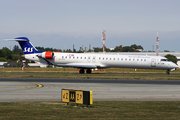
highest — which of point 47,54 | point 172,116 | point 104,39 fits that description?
point 104,39

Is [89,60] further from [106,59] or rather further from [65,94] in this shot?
[65,94]

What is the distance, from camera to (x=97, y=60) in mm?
48062

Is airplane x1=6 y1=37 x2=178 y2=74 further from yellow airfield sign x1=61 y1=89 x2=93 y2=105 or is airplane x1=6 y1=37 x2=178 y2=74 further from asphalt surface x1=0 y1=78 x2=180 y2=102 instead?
yellow airfield sign x1=61 y1=89 x2=93 y2=105

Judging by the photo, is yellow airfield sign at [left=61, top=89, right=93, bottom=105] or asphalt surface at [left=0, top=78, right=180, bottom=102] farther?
asphalt surface at [left=0, top=78, right=180, bottom=102]

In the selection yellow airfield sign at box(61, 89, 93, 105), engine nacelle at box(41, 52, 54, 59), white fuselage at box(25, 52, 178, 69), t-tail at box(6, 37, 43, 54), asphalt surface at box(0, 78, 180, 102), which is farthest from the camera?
t-tail at box(6, 37, 43, 54)

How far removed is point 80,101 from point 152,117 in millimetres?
4051

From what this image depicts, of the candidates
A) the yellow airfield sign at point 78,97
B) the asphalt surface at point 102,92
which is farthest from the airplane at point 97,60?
the yellow airfield sign at point 78,97

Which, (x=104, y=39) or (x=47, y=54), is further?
(x=104, y=39)

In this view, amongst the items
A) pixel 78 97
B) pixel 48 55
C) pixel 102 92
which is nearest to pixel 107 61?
pixel 48 55

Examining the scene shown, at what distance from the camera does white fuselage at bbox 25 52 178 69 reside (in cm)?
4631

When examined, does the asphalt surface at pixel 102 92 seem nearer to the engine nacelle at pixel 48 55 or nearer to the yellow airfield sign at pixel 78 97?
the yellow airfield sign at pixel 78 97

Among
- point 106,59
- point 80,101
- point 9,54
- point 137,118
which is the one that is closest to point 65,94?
point 80,101

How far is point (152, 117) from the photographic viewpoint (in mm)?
10578

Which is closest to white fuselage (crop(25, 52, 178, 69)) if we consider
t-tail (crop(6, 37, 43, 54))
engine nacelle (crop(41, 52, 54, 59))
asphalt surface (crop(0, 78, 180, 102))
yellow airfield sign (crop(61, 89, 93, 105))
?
engine nacelle (crop(41, 52, 54, 59))
